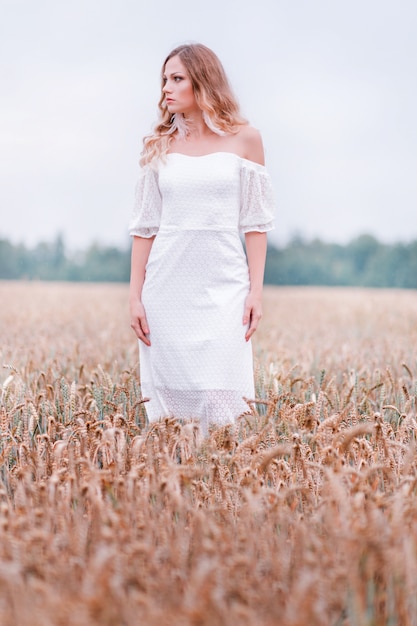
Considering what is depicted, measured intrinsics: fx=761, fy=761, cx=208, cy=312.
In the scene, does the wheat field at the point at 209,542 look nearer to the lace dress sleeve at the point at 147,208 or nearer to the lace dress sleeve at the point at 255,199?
the lace dress sleeve at the point at 255,199

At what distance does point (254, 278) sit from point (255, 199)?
0.35m

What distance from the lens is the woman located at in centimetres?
326

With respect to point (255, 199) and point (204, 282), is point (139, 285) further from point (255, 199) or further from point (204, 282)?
point (255, 199)

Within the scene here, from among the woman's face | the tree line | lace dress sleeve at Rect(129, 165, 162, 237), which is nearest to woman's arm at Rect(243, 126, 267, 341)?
the woman's face

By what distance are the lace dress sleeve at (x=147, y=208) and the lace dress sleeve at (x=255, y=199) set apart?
0.38 meters

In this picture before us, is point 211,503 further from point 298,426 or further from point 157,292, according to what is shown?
point 157,292

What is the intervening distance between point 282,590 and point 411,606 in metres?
0.27

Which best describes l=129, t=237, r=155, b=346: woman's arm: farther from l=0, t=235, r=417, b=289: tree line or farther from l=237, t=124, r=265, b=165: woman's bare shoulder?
l=0, t=235, r=417, b=289: tree line

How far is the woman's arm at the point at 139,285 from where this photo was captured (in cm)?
342

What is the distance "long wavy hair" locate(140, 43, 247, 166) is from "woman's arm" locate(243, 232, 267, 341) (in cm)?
48

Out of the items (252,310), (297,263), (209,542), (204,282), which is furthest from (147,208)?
(297,263)

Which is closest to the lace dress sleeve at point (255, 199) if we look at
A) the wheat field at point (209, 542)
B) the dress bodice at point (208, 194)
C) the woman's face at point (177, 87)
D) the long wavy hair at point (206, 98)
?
the dress bodice at point (208, 194)

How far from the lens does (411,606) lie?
1.59 meters

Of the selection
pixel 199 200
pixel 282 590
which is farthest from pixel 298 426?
pixel 282 590
